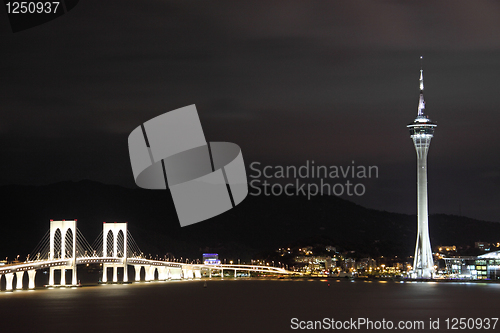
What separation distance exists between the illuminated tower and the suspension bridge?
46.5 meters

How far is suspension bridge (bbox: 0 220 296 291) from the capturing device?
91.4 meters

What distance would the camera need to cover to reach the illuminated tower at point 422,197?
122438mm

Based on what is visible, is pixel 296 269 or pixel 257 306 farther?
pixel 296 269

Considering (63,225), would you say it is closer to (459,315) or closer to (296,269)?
(459,315)

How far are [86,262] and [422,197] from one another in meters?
58.6

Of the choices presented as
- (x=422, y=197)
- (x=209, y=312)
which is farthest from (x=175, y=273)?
(x=209, y=312)

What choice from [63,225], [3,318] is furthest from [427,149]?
[3,318]

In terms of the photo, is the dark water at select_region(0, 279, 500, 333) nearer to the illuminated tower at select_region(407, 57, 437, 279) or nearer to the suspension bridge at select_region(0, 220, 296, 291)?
the suspension bridge at select_region(0, 220, 296, 291)

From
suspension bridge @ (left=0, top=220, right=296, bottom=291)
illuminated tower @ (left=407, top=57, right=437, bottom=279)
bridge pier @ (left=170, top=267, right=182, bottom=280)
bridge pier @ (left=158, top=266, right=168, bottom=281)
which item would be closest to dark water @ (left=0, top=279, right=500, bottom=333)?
suspension bridge @ (left=0, top=220, right=296, bottom=291)

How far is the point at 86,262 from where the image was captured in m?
100

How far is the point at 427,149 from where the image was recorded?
124375 mm

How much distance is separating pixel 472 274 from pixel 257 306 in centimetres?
9113

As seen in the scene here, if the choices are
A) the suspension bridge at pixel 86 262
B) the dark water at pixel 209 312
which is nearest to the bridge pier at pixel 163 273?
the suspension bridge at pixel 86 262

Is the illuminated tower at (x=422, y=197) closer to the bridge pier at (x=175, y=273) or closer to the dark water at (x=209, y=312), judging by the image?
the bridge pier at (x=175, y=273)
